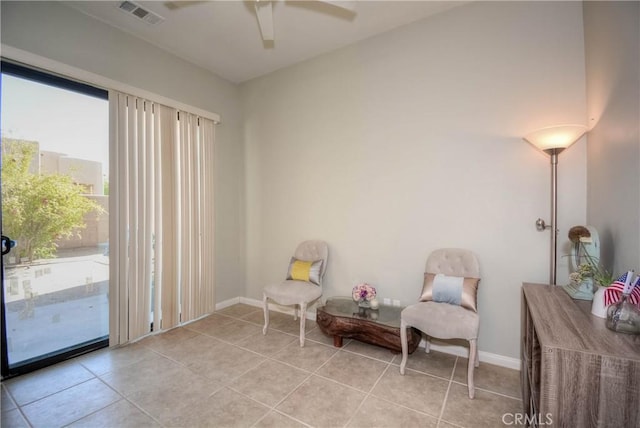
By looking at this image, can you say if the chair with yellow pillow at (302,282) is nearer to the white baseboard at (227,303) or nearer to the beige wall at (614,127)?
the white baseboard at (227,303)

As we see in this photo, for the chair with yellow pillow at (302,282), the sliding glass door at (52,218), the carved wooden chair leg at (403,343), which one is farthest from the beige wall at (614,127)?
the sliding glass door at (52,218)

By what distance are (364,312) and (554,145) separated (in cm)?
200

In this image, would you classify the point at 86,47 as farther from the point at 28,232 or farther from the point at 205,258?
the point at 205,258

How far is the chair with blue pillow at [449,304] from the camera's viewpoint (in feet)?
6.36

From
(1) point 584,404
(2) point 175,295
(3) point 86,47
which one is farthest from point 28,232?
(1) point 584,404

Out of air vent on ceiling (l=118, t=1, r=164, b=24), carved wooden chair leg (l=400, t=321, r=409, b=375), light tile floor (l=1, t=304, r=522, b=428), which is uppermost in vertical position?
air vent on ceiling (l=118, t=1, r=164, b=24)

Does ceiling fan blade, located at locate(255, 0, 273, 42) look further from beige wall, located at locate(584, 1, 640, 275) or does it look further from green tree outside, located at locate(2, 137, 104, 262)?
green tree outside, located at locate(2, 137, 104, 262)

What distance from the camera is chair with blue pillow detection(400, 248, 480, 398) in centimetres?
194

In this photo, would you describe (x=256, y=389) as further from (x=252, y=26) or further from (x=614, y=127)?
(x=252, y=26)

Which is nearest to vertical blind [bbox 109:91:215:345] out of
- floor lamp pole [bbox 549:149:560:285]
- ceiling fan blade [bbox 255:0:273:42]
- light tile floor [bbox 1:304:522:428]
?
light tile floor [bbox 1:304:522:428]

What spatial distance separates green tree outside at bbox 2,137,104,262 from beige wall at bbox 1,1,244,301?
859 mm

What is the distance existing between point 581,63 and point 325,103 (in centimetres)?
220

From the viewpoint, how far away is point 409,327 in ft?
7.54

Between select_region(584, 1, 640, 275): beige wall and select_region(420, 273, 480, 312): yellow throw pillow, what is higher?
select_region(584, 1, 640, 275): beige wall
